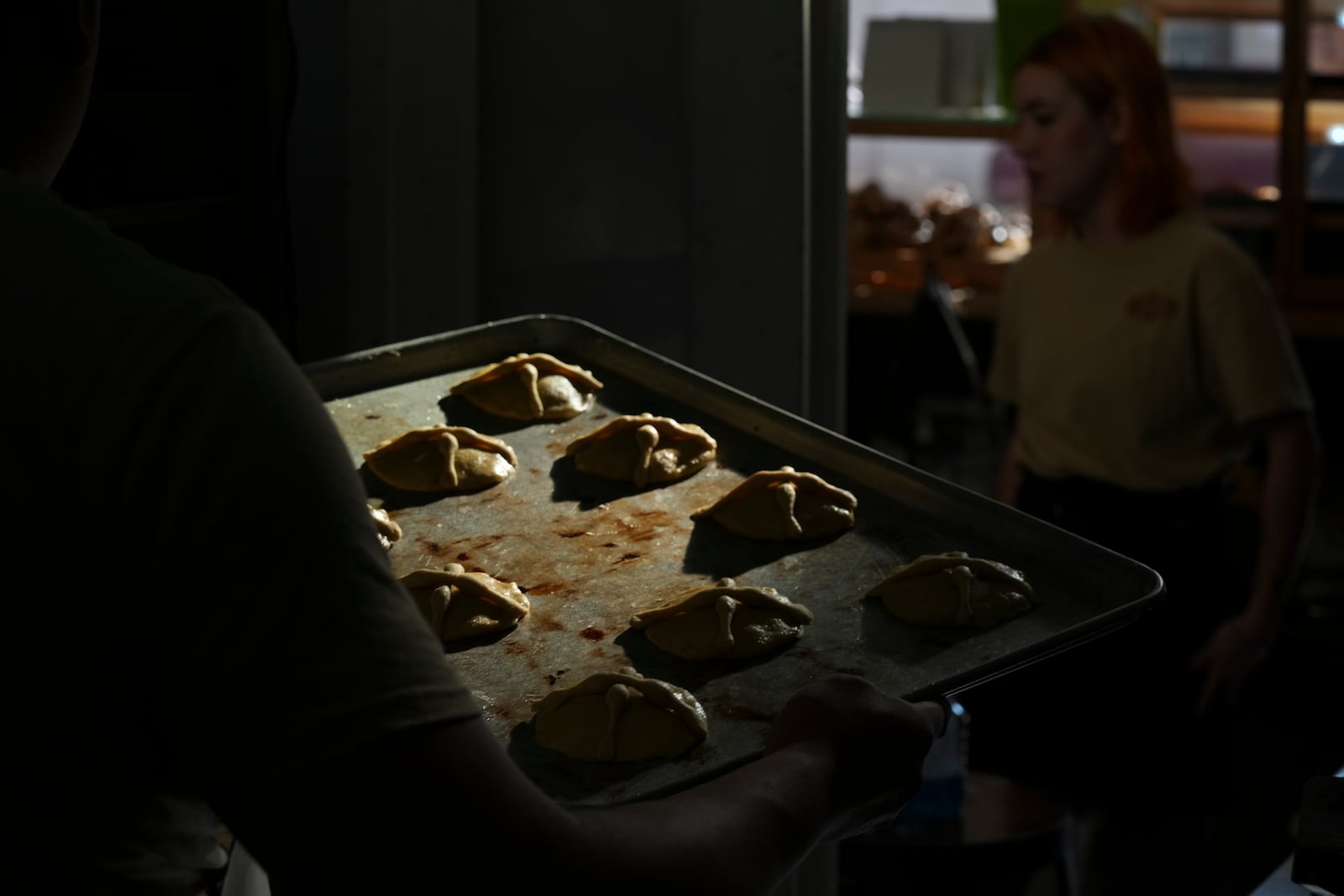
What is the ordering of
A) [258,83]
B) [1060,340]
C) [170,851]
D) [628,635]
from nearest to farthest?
[170,851] < [628,635] < [258,83] < [1060,340]

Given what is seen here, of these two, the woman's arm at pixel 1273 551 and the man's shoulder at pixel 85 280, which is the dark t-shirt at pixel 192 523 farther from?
the woman's arm at pixel 1273 551

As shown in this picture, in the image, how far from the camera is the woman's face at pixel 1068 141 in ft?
8.38

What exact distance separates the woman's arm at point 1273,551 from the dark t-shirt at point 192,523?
206 cm

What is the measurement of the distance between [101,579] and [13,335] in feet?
0.36

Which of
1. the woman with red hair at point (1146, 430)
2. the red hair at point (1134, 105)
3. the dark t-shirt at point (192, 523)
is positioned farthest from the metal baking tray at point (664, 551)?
the red hair at point (1134, 105)

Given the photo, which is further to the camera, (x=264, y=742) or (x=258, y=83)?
(x=258, y=83)

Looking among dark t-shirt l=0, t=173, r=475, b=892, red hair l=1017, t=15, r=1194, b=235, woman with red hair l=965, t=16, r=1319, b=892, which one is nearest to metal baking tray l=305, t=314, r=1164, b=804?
dark t-shirt l=0, t=173, r=475, b=892

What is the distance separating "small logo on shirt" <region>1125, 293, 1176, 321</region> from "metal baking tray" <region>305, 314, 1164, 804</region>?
113 cm

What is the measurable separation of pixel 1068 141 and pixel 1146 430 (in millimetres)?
535

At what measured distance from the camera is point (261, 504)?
1.99ft

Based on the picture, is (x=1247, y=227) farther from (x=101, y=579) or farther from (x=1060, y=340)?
(x=101, y=579)

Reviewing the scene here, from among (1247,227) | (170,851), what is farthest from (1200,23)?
(170,851)

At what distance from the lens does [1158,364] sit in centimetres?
244

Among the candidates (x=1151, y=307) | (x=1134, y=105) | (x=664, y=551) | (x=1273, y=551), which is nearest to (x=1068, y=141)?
(x=1134, y=105)
